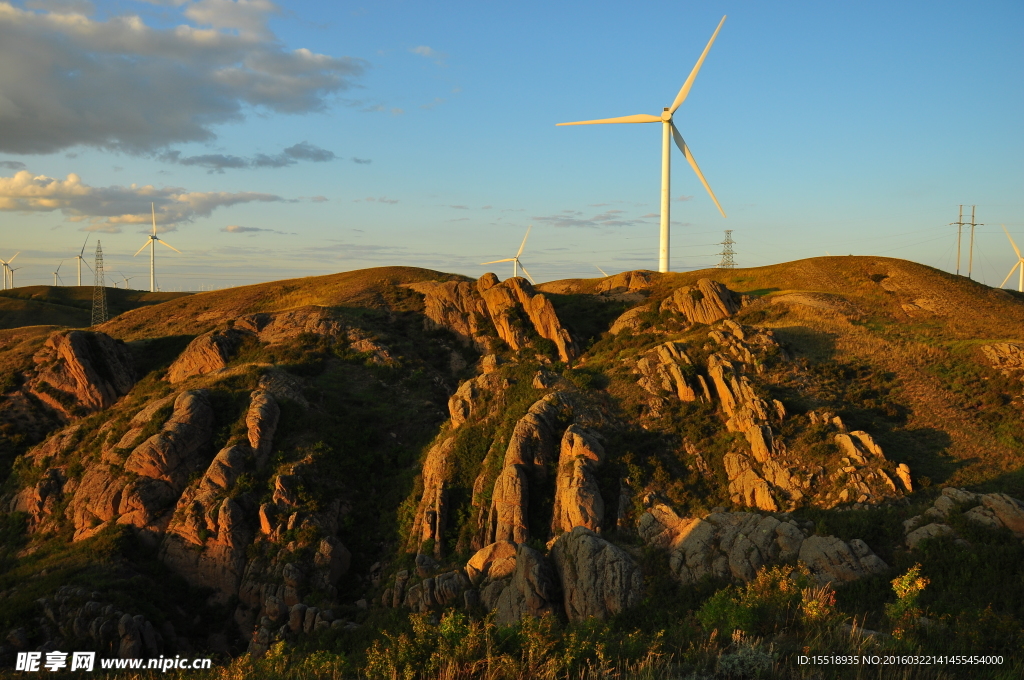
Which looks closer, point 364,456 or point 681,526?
point 681,526

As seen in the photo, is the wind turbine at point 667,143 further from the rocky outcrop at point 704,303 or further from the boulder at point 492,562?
the boulder at point 492,562

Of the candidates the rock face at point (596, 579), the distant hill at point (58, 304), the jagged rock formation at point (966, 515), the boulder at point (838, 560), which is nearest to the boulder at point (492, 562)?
the rock face at point (596, 579)

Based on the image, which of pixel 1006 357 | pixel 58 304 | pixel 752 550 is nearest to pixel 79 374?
pixel 752 550

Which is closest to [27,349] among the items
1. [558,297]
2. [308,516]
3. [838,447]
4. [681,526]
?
[308,516]

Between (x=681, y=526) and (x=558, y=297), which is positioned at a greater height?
(x=558, y=297)

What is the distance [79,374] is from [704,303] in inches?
2619

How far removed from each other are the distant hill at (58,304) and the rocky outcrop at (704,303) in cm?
12642

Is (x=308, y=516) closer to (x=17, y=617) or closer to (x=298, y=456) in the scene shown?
(x=298, y=456)

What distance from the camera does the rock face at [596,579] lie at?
1097 inches

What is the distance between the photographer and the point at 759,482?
124ft

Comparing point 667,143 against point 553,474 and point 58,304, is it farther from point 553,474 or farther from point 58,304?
point 58,304

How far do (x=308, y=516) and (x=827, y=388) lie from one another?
40.9 meters

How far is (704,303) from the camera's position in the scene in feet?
214

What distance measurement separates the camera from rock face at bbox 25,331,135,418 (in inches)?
2350
